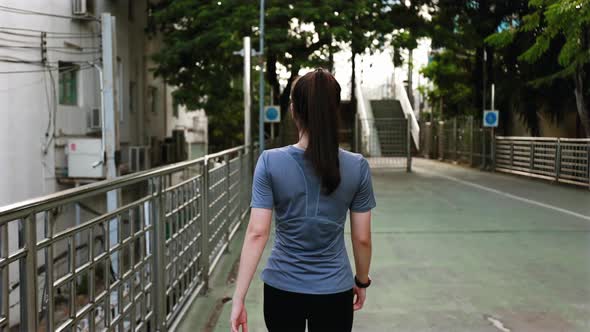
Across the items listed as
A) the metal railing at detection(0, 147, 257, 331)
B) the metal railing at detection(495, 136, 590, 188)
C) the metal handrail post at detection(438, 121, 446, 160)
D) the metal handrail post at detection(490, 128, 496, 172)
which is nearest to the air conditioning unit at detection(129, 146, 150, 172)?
the metal railing at detection(495, 136, 590, 188)

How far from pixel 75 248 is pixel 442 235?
268 inches

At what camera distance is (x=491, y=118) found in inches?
841

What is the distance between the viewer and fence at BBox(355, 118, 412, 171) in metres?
25.6

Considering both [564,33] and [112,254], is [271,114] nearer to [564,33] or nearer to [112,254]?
[564,33]

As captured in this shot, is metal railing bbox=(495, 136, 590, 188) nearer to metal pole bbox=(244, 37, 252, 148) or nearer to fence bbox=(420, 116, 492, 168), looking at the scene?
fence bbox=(420, 116, 492, 168)

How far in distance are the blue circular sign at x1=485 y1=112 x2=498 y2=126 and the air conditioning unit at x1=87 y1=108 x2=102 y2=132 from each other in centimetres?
1162

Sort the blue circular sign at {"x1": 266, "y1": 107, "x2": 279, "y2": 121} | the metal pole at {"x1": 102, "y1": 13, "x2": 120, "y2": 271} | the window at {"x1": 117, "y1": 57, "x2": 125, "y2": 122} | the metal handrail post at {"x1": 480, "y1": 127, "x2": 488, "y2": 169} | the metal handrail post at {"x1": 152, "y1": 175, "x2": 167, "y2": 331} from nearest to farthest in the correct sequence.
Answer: the metal handrail post at {"x1": 152, "y1": 175, "x2": 167, "y2": 331}, the metal pole at {"x1": 102, "y1": 13, "x2": 120, "y2": 271}, the blue circular sign at {"x1": 266, "y1": 107, "x2": 279, "y2": 121}, the window at {"x1": 117, "y1": 57, "x2": 125, "y2": 122}, the metal handrail post at {"x1": 480, "y1": 127, "x2": 488, "y2": 169}

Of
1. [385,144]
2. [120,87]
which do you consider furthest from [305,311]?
[385,144]

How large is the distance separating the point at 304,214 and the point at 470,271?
15.1 feet

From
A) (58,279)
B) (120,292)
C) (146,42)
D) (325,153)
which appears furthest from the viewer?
(146,42)

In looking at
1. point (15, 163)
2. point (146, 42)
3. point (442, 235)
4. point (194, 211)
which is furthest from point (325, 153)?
point (146, 42)

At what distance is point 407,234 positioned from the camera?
912 cm

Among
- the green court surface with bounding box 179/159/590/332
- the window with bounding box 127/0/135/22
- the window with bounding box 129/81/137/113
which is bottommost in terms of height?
the green court surface with bounding box 179/159/590/332

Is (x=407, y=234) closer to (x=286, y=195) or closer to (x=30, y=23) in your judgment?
(x=286, y=195)
